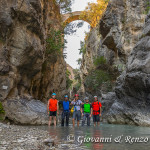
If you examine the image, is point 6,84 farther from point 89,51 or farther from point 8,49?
point 89,51

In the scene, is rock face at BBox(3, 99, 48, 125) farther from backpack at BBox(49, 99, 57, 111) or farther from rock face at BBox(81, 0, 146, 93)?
rock face at BBox(81, 0, 146, 93)

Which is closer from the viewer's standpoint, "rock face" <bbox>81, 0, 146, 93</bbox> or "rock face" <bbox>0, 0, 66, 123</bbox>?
"rock face" <bbox>0, 0, 66, 123</bbox>

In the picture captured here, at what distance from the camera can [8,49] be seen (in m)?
12.2

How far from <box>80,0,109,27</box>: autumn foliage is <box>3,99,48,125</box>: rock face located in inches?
1077

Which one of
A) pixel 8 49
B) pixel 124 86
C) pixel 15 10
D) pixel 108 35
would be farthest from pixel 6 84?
pixel 108 35

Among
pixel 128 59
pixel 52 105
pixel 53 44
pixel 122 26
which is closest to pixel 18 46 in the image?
pixel 52 105

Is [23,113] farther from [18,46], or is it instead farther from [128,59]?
[128,59]

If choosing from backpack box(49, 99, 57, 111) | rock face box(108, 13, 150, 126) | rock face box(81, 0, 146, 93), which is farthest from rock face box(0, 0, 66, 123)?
rock face box(81, 0, 146, 93)

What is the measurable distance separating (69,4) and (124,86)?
14278mm

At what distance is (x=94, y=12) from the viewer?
35.2 m

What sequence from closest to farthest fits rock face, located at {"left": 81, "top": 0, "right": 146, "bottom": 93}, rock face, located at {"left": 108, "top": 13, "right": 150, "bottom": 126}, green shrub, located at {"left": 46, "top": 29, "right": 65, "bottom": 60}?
rock face, located at {"left": 108, "top": 13, "right": 150, "bottom": 126}
green shrub, located at {"left": 46, "top": 29, "right": 65, "bottom": 60}
rock face, located at {"left": 81, "top": 0, "right": 146, "bottom": 93}

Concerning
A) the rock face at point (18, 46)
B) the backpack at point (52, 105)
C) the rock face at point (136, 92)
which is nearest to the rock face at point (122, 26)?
the rock face at point (136, 92)

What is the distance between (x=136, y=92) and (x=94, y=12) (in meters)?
25.5

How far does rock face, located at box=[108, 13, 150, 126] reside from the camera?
1235 cm
